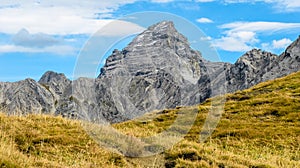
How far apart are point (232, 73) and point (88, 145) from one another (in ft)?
585

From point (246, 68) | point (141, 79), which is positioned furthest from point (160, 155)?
point (246, 68)

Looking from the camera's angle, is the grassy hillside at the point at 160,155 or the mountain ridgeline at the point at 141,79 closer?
the grassy hillside at the point at 160,155

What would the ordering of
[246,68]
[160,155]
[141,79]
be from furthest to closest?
[246,68] → [141,79] → [160,155]

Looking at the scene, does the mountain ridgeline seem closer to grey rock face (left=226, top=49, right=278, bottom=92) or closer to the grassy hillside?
the grassy hillside

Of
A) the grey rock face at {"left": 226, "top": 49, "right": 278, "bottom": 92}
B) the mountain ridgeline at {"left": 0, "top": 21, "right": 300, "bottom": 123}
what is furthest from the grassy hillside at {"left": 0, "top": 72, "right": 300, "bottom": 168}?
the grey rock face at {"left": 226, "top": 49, "right": 278, "bottom": 92}

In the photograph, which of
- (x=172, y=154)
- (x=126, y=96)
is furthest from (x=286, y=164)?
(x=126, y=96)

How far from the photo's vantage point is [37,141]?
52.6ft

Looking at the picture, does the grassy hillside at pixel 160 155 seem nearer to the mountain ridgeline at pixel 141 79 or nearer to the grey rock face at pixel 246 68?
the mountain ridgeline at pixel 141 79

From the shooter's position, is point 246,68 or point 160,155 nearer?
point 160,155

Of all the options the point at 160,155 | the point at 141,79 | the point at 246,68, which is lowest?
the point at 160,155

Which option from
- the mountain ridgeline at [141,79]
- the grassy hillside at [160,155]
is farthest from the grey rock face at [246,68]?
the grassy hillside at [160,155]

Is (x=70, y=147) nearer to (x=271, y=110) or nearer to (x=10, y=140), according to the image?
(x=10, y=140)

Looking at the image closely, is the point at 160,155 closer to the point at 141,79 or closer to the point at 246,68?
the point at 141,79

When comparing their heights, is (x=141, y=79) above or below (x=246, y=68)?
below
